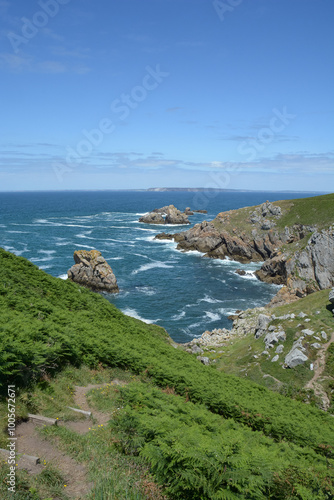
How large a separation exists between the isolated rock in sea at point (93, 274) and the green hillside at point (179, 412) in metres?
33.5

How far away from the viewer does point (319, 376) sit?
24.7 metres

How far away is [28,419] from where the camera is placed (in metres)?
10.4

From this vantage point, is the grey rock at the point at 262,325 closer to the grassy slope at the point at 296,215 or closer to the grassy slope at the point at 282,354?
the grassy slope at the point at 282,354

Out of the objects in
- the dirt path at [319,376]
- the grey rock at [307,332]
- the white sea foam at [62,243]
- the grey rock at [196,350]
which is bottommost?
the grey rock at [196,350]

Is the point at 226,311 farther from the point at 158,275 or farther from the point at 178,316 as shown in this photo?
the point at 158,275

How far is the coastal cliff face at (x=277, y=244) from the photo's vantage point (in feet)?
201

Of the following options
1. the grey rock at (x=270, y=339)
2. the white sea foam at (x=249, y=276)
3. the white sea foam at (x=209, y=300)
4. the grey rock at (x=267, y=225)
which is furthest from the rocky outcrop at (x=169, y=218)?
the grey rock at (x=270, y=339)

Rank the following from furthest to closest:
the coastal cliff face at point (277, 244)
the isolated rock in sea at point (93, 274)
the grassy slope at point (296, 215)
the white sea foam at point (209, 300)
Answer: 1. the grassy slope at point (296, 215)
2. the coastal cliff face at point (277, 244)
3. the isolated rock in sea at point (93, 274)
4. the white sea foam at point (209, 300)

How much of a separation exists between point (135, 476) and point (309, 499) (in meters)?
4.73

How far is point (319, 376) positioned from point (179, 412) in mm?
17812

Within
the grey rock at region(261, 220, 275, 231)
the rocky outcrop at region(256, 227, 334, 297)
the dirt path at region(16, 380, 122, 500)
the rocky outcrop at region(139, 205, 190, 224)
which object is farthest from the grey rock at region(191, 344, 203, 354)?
the rocky outcrop at region(139, 205, 190, 224)

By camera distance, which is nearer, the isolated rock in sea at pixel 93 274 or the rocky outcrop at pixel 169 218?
the isolated rock in sea at pixel 93 274

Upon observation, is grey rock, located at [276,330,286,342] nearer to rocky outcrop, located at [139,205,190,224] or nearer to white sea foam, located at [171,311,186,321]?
white sea foam, located at [171,311,186,321]

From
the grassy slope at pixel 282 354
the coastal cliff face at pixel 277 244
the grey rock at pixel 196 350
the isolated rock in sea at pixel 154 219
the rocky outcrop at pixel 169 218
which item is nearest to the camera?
the grassy slope at pixel 282 354
